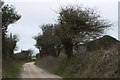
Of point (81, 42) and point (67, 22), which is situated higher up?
point (67, 22)

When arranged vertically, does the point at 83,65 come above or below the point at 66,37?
below

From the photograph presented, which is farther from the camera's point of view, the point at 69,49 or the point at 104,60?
the point at 69,49

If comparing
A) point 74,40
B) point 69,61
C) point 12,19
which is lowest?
point 69,61

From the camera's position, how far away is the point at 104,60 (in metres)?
25.6

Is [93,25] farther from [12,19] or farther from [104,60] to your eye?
[104,60]

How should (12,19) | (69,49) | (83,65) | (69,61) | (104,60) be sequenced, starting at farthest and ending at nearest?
(12,19)
(69,49)
(69,61)
(83,65)
(104,60)

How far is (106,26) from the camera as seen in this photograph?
144 feet

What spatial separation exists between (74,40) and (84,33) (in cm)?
174

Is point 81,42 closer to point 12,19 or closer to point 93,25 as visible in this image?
point 93,25

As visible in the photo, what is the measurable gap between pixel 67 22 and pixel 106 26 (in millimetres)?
5285

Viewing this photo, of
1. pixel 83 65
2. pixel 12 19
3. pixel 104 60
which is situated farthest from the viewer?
pixel 12 19

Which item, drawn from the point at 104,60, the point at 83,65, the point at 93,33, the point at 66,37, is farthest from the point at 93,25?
the point at 104,60

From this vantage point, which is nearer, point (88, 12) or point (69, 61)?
point (69, 61)

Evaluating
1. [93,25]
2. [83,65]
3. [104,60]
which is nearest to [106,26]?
[93,25]
